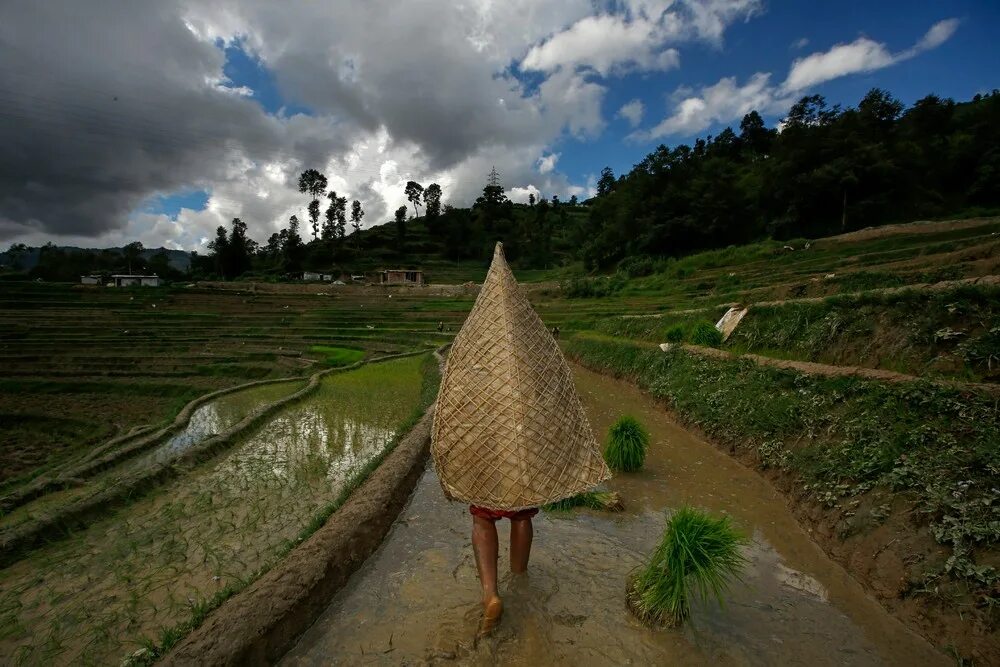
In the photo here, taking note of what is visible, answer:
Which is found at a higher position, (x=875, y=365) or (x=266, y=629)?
(x=875, y=365)

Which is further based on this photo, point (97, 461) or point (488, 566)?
point (97, 461)

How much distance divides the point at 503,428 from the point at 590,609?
1.58 m

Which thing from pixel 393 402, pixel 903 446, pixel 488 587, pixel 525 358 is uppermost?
pixel 525 358

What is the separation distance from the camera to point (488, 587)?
3141 millimetres

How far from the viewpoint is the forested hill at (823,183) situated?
31.5 m

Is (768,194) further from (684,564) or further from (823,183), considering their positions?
(684,564)

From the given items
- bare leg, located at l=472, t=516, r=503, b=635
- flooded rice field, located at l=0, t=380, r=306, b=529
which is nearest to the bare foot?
bare leg, located at l=472, t=516, r=503, b=635

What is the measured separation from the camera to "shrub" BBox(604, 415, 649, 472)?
624 centimetres

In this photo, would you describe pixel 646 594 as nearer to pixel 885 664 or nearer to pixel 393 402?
pixel 885 664

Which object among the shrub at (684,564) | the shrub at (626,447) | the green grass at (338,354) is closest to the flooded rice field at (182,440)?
the green grass at (338,354)

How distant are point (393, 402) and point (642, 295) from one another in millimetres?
17841

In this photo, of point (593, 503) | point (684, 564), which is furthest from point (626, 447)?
point (684, 564)

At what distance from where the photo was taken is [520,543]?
12.0 feet

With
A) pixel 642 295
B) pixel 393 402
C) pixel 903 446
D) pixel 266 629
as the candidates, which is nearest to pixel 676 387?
pixel 903 446
